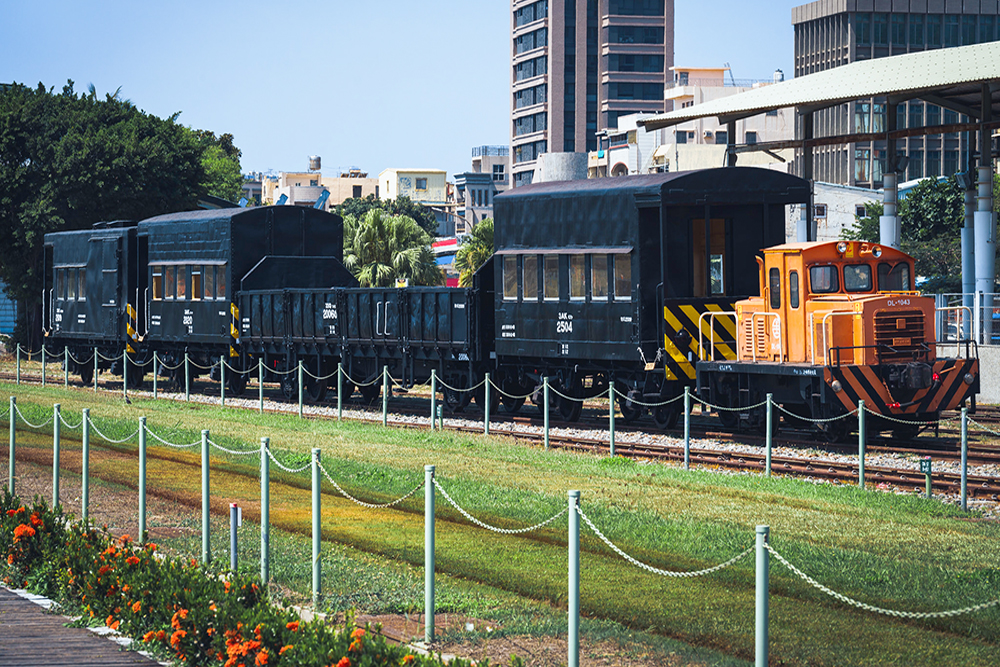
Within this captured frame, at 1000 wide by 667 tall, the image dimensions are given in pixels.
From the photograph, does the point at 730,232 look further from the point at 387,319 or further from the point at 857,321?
the point at 387,319

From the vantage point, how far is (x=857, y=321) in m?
20.4

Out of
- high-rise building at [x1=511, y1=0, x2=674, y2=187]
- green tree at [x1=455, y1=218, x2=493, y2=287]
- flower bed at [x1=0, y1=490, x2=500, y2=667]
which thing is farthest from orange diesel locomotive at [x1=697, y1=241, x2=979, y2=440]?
high-rise building at [x1=511, y1=0, x2=674, y2=187]

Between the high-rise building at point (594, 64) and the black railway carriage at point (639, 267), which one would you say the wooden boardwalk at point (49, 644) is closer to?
the black railway carriage at point (639, 267)

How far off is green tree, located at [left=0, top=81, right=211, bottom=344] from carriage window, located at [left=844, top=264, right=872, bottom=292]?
1516 inches

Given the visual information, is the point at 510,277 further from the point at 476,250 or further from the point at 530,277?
the point at 476,250

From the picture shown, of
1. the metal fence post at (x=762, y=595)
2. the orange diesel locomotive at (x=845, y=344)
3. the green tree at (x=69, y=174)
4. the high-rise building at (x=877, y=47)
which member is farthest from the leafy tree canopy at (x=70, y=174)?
the high-rise building at (x=877, y=47)

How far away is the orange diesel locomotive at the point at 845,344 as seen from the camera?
20172 millimetres

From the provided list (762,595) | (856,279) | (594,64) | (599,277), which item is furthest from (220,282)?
(594,64)

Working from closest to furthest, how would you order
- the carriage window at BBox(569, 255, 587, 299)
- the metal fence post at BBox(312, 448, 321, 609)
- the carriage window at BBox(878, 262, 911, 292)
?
the metal fence post at BBox(312, 448, 321, 609)
the carriage window at BBox(878, 262, 911, 292)
the carriage window at BBox(569, 255, 587, 299)

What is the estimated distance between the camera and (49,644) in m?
9.52

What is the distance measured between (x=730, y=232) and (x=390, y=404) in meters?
10.9

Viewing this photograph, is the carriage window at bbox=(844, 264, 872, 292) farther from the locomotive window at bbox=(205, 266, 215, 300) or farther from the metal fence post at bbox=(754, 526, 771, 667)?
the locomotive window at bbox=(205, 266, 215, 300)

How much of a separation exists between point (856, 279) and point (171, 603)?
14256 mm

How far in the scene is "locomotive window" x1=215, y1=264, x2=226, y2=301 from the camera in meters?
33.5
